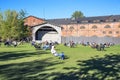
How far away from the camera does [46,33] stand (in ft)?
227

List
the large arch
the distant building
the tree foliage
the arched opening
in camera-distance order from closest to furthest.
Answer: the tree foliage < the distant building < the large arch < the arched opening

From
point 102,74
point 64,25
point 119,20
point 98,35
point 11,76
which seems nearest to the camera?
point 11,76

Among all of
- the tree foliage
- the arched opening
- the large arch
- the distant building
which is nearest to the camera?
the tree foliage

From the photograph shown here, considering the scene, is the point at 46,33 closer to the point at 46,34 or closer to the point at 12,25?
the point at 46,34

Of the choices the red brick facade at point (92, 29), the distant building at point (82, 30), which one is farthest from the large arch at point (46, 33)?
the red brick facade at point (92, 29)

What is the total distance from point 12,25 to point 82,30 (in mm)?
21639

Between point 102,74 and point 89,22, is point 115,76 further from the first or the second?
point 89,22

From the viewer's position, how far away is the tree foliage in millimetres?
54188

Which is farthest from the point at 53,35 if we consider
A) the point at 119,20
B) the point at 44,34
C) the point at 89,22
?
the point at 119,20

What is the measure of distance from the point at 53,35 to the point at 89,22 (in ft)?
38.1

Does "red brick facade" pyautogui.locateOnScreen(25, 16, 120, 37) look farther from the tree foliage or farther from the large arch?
the tree foliage

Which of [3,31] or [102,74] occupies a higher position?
[3,31]

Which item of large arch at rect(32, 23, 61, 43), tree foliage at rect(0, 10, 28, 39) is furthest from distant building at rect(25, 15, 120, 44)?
tree foliage at rect(0, 10, 28, 39)

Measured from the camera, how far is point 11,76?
49.2 feet
